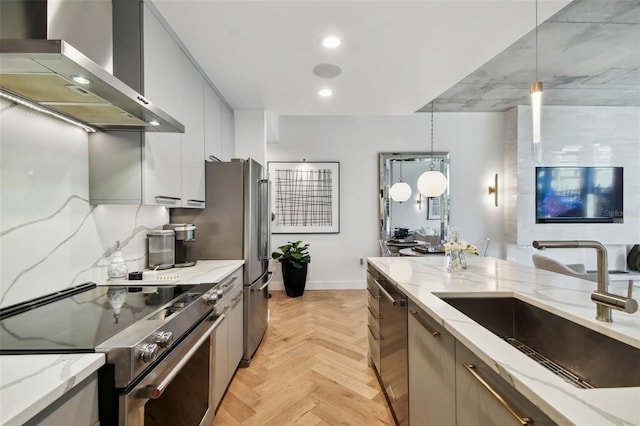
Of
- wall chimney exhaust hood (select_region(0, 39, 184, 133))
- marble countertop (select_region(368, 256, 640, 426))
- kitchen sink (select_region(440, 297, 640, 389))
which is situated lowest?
kitchen sink (select_region(440, 297, 640, 389))

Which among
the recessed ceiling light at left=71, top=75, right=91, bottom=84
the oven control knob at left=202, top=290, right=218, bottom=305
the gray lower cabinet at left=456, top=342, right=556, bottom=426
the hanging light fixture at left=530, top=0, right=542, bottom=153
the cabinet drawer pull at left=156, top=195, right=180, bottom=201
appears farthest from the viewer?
the cabinet drawer pull at left=156, top=195, right=180, bottom=201

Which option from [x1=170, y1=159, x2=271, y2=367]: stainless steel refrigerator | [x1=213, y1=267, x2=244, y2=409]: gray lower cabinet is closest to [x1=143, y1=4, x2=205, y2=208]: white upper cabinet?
[x1=170, y1=159, x2=271, y2=367]: stainless steel refrigerator

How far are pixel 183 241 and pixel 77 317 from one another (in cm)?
113

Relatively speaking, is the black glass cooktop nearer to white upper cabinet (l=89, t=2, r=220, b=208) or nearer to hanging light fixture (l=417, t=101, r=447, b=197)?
white upper cabinet (l=89, t=2, r=220, b=208)

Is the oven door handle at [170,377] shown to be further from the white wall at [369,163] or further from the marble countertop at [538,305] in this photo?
the white wall at [369,163]

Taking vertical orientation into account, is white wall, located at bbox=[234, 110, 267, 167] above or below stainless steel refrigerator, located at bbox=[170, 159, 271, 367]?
above

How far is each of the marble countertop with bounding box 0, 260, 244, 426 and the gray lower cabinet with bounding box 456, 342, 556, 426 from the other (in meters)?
1.09

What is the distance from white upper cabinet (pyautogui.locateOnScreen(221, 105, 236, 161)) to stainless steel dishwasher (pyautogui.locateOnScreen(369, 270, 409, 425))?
2.08 m

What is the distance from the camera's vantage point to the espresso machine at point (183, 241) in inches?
84.4

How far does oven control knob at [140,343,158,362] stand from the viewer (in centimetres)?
93

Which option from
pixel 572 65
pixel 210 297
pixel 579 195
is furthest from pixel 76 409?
pixel 579 195

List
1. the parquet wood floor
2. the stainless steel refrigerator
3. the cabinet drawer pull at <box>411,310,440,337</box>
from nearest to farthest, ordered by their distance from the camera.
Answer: the cabinet drawer pull at <box>411,310,440,337</box>, the parquet wood floor, the stainless steel refrigerator

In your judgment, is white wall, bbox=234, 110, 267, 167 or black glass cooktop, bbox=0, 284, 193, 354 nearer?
black glass cooktop, bbox=0, 284, 193, 354

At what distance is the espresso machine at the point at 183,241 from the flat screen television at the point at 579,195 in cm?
507
